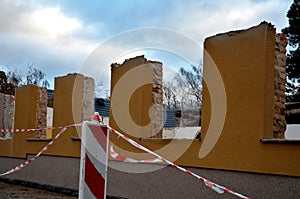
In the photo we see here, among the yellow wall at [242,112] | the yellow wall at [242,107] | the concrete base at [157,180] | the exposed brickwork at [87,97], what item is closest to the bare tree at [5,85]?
the concrete base at [157,180]

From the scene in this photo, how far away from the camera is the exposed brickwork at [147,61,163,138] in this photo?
27.8 ft

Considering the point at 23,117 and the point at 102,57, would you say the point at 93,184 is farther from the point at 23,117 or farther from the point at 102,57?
the point at 23,117

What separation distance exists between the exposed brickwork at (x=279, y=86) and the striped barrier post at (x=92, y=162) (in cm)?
325

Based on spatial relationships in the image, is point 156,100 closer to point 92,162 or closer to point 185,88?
point 92,162

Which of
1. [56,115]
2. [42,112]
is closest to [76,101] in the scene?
[56,115]

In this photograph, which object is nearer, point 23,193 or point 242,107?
point 242,107

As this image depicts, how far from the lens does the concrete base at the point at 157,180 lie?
5.97 m

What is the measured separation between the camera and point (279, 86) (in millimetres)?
6496

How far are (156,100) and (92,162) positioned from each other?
14.6ft

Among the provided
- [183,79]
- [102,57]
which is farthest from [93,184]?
[183,79]

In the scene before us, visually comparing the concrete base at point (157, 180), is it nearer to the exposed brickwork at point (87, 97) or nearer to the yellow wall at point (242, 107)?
the yellow wall at point (242, 107)

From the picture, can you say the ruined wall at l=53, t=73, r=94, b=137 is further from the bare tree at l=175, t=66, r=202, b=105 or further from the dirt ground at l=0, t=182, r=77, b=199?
the bare tree at l=175, t=66, r=202, b=105

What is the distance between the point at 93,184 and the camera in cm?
416

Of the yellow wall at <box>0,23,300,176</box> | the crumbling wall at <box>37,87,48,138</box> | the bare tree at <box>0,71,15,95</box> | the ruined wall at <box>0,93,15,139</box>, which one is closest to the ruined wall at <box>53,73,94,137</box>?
the crumbling wall at <box>37,87,48,138</box>
